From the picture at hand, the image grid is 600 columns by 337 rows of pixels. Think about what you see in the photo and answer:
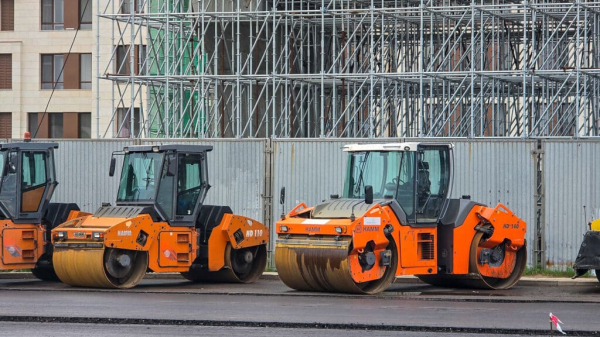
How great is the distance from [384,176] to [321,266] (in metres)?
2.08

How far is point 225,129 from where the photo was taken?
127ft

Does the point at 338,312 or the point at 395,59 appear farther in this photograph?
the point at 395,59

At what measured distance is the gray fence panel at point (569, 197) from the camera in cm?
2555

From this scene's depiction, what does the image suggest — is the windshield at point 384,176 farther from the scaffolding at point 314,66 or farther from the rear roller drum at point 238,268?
the scaffolding at point 314,66

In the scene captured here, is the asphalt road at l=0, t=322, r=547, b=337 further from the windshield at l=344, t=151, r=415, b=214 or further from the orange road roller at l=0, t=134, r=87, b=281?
the orange road roller at l=0, t=134, r=87, b=281

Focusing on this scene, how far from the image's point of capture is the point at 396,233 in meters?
21.3

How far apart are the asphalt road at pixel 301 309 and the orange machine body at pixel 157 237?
0.55 m

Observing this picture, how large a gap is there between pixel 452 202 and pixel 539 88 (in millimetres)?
19812

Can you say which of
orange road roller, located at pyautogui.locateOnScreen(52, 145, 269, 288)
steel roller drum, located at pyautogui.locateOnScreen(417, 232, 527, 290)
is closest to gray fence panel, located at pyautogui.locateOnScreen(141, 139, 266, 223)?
orange road roller, located at pyautogui.locateOnScreen(52, 145, 269, 288)

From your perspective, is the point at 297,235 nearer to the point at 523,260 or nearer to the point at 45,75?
the point at 523,260

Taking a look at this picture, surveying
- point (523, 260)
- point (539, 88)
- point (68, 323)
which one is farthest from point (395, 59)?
point (68, 323)

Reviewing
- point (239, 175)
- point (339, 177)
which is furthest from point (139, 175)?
point (339, 177)

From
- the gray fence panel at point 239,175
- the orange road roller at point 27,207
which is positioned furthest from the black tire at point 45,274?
the gray fence panel at point 239,175

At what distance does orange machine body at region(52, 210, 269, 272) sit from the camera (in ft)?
72.6
